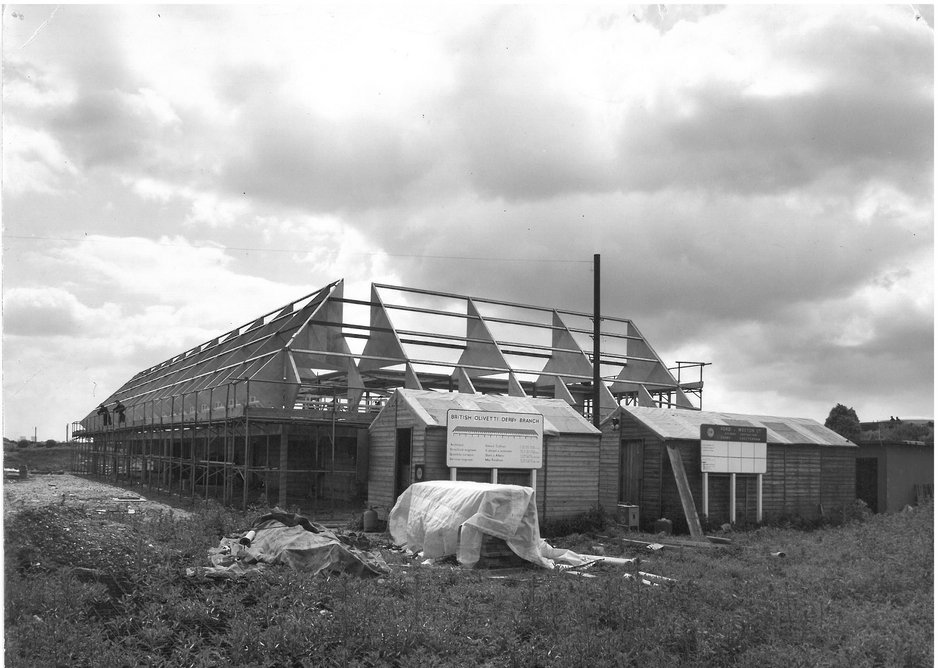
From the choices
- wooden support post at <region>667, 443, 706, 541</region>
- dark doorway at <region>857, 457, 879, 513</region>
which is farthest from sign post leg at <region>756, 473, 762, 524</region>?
dark doorway at <region>857, 457, 879, 513</region>

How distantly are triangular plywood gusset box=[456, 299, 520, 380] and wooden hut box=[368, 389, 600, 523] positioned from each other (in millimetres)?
5936

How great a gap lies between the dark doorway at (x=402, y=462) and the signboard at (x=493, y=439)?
1498 millimetres

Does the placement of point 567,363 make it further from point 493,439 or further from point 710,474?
point 493,439

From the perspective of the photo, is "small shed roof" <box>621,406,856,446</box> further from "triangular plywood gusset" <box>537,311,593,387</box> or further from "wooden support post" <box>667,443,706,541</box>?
"triangular plywood gusset" <box>537,311,593,387</box>

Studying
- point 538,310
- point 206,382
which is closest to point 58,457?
point 206,382

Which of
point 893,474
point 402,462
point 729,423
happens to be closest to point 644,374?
point 729,423

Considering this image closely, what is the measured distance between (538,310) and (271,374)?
46.9 ft

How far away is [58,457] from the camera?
64688mm

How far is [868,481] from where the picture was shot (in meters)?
29.2

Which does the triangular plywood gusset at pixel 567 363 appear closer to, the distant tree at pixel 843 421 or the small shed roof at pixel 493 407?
the small shed roof at pixel 493 407

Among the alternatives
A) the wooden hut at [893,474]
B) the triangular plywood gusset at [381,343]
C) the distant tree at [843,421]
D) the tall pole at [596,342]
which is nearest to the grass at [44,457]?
the triangular plywood gusset at [381,343]

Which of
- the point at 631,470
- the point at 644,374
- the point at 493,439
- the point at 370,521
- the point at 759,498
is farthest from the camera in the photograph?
the point at 644,374

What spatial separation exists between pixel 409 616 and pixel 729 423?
65.9ft

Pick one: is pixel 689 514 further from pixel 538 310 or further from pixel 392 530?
pixel 538 310
